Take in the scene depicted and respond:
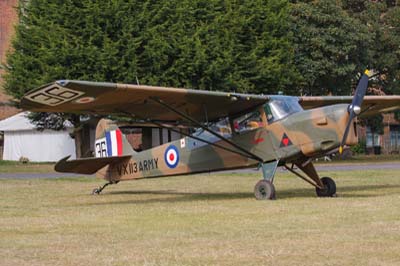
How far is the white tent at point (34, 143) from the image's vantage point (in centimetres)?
5547

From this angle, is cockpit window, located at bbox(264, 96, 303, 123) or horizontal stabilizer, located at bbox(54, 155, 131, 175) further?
horizontal stabilizer, located at bbox(54, 155, 131, 175)

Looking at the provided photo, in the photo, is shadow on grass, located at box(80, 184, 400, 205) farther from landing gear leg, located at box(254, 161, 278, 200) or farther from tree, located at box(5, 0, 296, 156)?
tree, located at box(5, 0, 296, 156)

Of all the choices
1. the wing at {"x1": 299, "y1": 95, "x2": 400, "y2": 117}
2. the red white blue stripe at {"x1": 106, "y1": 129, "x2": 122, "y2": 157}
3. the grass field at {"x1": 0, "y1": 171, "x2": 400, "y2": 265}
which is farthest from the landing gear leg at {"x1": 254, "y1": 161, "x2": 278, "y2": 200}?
the red white blue stripe at {"x1": 106, "y1": 129, "x2": 122, "y2": 157}

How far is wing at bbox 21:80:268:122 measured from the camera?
15789mm

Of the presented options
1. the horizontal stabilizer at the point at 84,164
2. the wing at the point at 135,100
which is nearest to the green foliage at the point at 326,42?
the horizontal stabilizer at the point at 84,164

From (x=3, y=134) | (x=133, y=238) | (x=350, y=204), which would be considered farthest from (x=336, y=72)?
(x=133, y=238)

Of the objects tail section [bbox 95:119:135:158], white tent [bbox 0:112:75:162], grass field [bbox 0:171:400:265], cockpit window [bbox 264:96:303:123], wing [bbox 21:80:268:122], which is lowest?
grass field [bbox 0:171:400:265]

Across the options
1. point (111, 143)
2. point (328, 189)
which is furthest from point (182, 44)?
point (328, 189)

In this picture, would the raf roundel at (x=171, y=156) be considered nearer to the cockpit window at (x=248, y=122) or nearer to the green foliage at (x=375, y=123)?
the cockpit window at (x=248, y=122)

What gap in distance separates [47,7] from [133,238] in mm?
33032

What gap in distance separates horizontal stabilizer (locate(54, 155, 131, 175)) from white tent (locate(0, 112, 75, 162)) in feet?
113

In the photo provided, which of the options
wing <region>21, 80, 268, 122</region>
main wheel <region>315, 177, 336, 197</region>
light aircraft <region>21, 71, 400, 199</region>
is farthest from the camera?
main wheel <region>315, 177, 336, 197</region>

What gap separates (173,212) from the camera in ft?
49.6

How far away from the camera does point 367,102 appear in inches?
790
